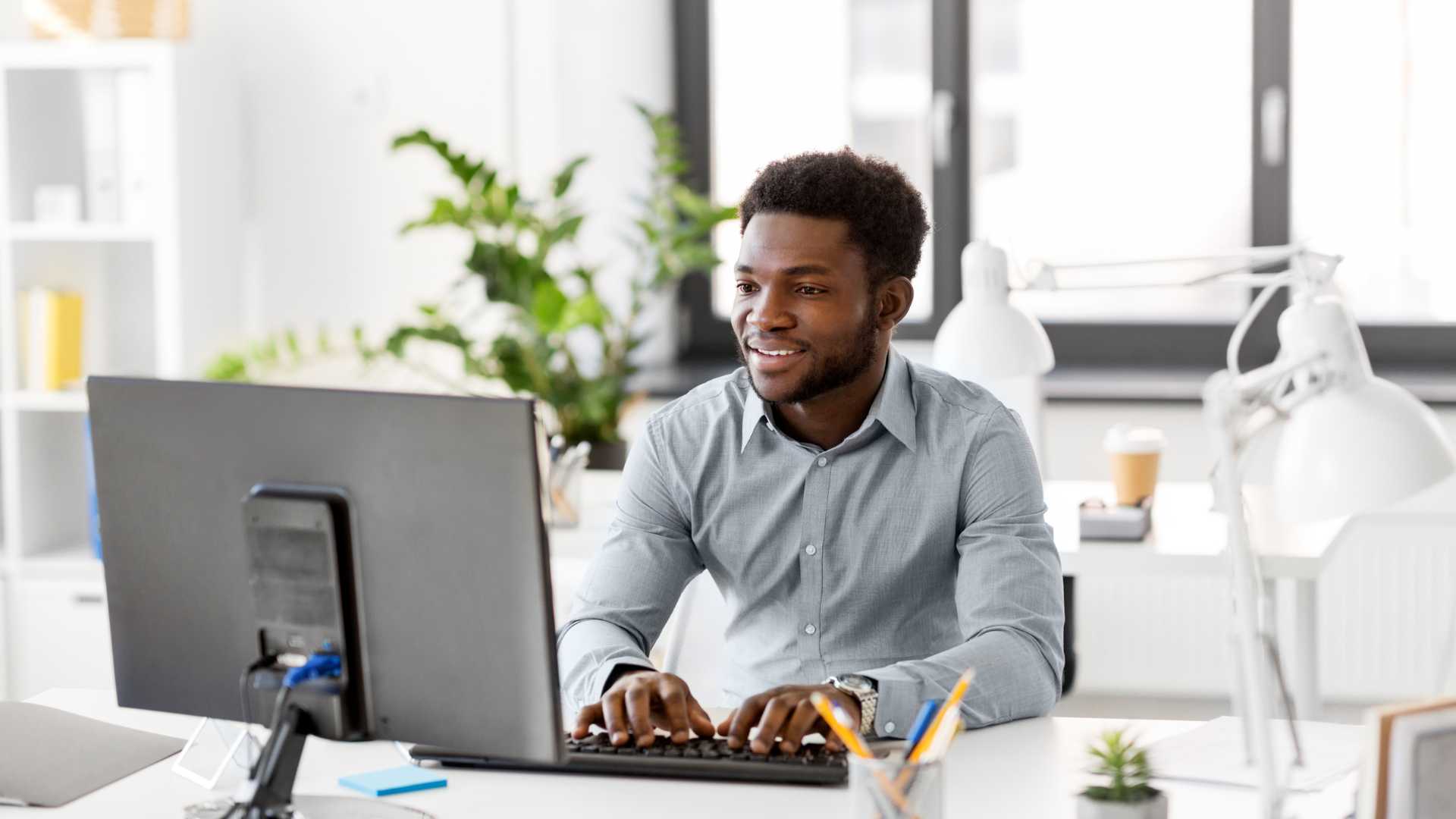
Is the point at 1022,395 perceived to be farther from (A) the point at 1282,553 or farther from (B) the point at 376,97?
(B) the point at 376,97

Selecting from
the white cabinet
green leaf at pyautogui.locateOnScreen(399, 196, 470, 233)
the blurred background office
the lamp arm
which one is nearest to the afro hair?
the lamp arm

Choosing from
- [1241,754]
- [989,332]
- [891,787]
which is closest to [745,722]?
[891,787]

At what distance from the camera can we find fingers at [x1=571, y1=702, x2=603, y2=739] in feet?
5.09

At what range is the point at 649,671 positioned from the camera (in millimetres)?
1698

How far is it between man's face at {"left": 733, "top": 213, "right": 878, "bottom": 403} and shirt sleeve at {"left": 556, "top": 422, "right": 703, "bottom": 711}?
193 millimetres

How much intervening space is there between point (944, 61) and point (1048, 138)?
0.34 metres

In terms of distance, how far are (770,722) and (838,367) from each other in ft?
1.70

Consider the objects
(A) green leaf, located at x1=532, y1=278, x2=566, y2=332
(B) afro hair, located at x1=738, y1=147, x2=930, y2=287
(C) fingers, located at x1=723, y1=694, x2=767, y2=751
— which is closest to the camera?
(C) fingers, located at x1=723, y1=694, x2=767, y2=751

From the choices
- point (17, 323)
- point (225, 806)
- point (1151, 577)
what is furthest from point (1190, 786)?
point (17, 323)

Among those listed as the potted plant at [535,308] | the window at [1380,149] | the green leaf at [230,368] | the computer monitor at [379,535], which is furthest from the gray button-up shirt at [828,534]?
the window at [1380,149]

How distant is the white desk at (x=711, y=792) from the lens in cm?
140

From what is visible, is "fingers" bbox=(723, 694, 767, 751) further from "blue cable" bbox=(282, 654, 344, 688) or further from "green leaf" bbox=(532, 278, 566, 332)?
"green leaf" bbox=(532, 278, 566, 332)

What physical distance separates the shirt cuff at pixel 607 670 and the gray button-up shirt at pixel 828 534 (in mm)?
39

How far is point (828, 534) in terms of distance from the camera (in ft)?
6.20
